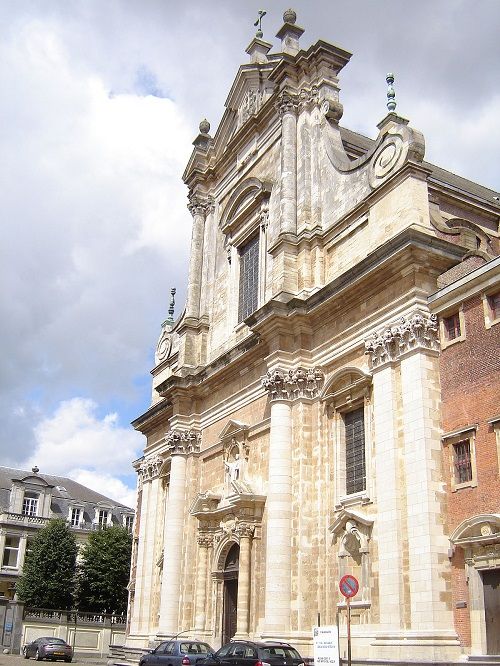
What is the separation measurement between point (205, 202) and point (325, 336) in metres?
12.2

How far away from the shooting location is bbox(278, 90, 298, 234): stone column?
23500 mm

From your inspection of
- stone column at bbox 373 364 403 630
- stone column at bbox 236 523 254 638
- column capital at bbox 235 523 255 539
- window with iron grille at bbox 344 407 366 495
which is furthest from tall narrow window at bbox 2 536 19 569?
stone column at bbox 373 364 403 630

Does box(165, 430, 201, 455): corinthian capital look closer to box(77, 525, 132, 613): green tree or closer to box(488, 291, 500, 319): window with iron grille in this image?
box(488, 291, 500, 319): window with iron grille

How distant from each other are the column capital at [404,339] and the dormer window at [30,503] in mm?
46465

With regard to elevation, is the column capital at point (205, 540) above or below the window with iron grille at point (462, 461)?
below

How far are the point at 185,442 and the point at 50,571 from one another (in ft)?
84.4

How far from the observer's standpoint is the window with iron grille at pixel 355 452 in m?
19.0

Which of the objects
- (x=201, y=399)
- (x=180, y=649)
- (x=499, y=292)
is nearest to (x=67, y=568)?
(x=201, y=399)

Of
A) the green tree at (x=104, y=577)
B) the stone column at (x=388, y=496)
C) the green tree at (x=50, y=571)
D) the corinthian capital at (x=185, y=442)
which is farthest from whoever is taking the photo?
the green tree at (x=104, y=577)

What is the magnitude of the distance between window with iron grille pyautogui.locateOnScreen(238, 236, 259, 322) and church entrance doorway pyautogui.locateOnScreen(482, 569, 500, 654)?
1314cm

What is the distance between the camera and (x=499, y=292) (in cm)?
1561

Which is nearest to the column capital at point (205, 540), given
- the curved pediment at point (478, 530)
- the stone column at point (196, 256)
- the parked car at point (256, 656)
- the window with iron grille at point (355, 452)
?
the window with iron grille at point (355, 452)

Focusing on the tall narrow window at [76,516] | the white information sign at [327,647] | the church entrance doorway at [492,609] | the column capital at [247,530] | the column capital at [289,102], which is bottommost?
the white information sign at [327,647]

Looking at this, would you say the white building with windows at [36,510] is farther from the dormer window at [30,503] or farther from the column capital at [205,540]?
the column capital at [205,540]
